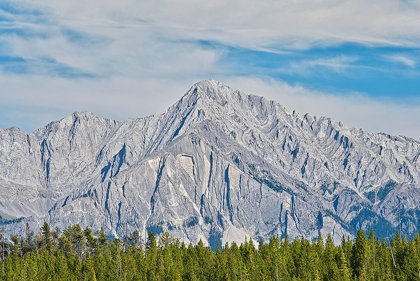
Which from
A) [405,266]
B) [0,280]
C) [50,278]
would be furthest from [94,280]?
[405,266]

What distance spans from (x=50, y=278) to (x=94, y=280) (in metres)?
13.3

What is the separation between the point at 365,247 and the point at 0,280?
98.2m

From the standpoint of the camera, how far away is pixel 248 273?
199 metres

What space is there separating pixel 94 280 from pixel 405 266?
8081cm

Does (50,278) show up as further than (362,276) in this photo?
Yes

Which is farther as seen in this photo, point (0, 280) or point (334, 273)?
point (0, 280)

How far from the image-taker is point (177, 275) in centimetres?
19525

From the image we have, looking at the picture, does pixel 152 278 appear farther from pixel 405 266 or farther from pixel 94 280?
pixel 405 266

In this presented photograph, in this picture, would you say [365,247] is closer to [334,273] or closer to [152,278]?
[334,273]

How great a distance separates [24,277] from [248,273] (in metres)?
59.5

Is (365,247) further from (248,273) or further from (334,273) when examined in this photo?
(248,273)

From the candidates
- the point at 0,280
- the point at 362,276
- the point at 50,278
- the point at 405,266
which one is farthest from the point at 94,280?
the point at 405,266

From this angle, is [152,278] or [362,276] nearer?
[362,276]

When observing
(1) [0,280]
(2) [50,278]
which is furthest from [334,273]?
(1) [0,280]
